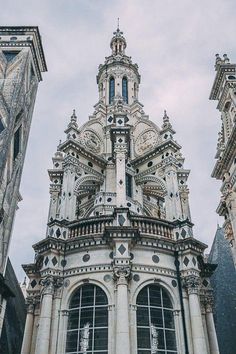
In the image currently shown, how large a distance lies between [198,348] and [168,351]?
4.70 ft

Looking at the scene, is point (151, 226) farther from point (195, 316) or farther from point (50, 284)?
point (50, 284)

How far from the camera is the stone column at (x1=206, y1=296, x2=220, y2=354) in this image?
19.1 meters

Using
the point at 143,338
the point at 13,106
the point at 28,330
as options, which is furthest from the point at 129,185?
the point at 13,106

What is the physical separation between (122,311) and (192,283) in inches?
167

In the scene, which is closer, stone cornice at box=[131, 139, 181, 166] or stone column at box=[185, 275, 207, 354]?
stone column at box=[185, 275, 207, 354]

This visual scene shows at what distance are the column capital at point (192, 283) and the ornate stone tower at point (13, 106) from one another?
929cm

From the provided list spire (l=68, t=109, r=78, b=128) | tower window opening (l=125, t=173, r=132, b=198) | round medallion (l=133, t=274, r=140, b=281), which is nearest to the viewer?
round medallion (l=133, t=274, r=140, b=281)

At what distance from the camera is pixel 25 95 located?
1862cm

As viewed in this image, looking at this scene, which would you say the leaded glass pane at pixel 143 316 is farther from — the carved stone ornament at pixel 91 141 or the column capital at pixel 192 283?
the carved stone ornament at pixel 91 141

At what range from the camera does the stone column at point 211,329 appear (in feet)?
62.8

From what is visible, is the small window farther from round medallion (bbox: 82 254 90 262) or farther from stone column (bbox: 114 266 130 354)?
stone column (bbox: 114 266 130 354)

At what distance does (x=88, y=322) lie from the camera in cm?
1777

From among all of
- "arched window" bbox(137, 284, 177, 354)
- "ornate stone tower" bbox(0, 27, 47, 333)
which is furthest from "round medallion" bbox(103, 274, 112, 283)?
"ornate stone tower" bbox(0, 27, 47, 333)

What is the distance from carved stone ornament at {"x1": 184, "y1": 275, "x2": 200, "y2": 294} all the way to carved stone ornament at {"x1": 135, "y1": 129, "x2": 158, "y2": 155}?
14.3m
